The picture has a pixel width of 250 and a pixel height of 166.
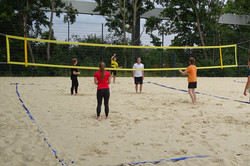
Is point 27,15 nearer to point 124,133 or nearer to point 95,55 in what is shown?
point 95,55

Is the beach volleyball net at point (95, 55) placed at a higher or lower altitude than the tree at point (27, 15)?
lower

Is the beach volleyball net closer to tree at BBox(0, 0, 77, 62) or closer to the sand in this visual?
tree at BBox(0, 0, 77, 62)

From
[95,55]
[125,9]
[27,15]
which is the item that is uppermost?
[125,9]

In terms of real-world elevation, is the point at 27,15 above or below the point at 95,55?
above

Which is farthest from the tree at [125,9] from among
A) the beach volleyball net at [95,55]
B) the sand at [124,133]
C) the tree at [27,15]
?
the sand at [124,133]

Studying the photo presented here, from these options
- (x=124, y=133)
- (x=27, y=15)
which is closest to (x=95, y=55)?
(x=27, y=15)

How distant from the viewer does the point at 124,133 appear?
12.6 feet

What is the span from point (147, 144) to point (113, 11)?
50.6 ft

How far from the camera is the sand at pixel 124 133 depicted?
Result: 2.92 meters

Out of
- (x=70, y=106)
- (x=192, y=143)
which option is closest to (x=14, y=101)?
(x=70, y=106)

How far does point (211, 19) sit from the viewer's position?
1780 centimetres

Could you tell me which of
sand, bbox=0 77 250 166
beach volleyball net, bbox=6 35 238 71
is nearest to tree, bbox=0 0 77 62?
beach volleyball net, bbox=6 35 238 71

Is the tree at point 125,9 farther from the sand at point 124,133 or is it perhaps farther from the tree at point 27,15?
the sand at point 124,133

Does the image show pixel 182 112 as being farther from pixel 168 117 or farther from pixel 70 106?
pixel 70 106
